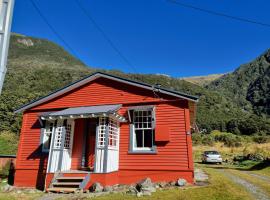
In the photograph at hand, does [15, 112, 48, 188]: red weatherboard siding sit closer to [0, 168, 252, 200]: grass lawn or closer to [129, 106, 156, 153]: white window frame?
[0, 168, 252, 200]: grass lawn

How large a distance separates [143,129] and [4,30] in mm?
10078

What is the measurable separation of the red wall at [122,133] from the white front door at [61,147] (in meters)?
0.43

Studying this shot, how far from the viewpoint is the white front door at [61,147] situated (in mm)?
11422

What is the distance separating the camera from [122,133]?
480 inches

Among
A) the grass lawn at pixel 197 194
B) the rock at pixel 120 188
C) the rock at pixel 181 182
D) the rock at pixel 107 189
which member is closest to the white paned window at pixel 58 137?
the grass lawn at pixel 197 194

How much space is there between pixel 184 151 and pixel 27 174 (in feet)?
26.8

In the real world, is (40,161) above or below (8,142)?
below

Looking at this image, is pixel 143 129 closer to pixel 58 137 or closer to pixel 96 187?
pixel 96 187

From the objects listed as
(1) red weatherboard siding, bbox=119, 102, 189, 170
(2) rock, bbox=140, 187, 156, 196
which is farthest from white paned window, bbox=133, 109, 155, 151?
(2) rock, bbox=140, 187, 156, 196

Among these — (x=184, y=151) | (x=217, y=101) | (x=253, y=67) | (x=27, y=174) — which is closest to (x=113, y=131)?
(x=184, y=151)

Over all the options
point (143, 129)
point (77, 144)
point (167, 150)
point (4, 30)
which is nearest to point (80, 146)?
point (77, 144)

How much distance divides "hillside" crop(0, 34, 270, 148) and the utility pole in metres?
29.1

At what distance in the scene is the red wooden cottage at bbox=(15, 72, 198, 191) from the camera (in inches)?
432

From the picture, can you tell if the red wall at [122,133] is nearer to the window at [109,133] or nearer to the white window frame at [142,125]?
the white window frame at [142,125]
